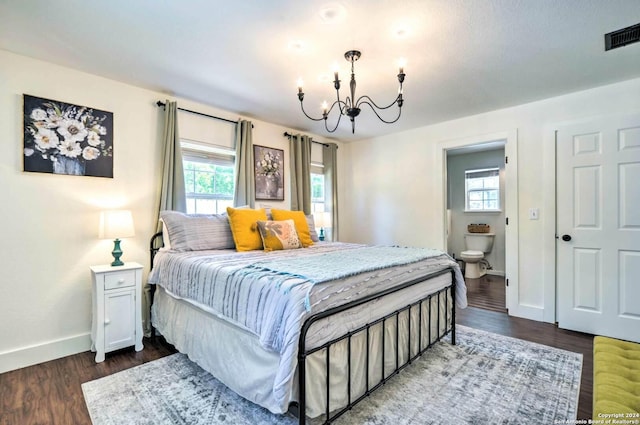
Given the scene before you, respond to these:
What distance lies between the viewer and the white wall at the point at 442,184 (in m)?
3.19

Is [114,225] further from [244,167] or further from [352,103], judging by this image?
[352,103]

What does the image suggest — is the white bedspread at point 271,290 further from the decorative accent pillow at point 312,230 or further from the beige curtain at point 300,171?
the beige curtain at point 300,171

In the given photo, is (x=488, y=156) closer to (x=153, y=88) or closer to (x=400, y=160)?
(x=400, y=160)

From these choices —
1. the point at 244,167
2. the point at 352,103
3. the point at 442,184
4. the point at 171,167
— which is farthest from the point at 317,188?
the point at 352,103

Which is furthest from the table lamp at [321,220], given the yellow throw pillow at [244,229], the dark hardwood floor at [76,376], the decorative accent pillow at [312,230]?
the dark hardwood floor at [76,376]

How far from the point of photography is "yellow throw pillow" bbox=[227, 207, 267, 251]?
2854mm

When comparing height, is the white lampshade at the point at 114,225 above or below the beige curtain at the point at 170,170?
below

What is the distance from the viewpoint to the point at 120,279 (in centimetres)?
251

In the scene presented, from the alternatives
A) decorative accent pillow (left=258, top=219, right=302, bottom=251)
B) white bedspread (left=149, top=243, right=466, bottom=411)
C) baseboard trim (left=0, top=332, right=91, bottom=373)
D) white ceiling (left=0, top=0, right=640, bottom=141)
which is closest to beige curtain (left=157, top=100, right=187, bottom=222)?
white ceiling (left=0, top=0, right=640, bottom=141)

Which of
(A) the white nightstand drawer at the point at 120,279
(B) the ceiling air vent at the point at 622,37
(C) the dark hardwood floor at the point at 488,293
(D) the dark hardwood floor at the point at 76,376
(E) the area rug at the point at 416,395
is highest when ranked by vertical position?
(B) the ceiling air vent at the point at 622,37

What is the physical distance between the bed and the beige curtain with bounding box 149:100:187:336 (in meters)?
0.62

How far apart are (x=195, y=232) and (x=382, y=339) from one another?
1.87 metres

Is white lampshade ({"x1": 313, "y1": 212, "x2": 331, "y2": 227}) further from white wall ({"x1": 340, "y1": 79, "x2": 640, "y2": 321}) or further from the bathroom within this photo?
the bathroom

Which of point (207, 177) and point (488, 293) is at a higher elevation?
point (207, 177)
